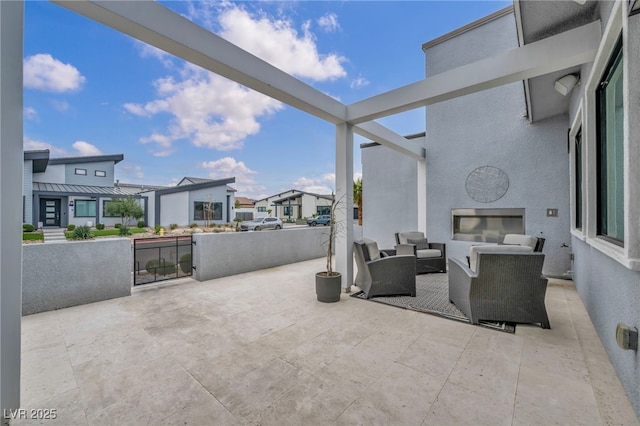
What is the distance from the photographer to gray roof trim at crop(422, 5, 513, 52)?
6.30 m

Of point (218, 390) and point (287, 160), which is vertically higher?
point (287, 160)

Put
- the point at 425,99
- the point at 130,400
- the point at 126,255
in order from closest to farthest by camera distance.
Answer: the point at 130,400
the point at 425,99
the point at 126,255

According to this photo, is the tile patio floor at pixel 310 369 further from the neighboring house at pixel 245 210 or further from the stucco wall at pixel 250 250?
the neighboring house at pixel 245 210

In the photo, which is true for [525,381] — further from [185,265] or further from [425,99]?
[185,265]

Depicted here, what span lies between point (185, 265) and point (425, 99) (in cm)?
553

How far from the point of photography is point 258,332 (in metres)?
3.00

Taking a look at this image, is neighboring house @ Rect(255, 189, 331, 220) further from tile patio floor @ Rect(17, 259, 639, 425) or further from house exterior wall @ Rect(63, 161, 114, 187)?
tile patio floor @ Rect(17, 259, 639, 425)

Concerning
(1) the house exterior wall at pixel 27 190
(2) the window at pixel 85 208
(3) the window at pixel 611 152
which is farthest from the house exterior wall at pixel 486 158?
(2) the window at pixel 85 208

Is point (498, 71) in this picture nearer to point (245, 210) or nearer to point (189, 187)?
point (189, 187)

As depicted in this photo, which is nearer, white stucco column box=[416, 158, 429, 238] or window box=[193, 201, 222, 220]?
white stucco column box=[416, 158, 429, 238]

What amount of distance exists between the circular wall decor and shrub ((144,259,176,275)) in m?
7.12

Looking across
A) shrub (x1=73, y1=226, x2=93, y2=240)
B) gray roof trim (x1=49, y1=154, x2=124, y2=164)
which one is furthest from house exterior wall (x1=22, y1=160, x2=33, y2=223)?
shrub (x1=73, y1=226, x2=93, y2=240)

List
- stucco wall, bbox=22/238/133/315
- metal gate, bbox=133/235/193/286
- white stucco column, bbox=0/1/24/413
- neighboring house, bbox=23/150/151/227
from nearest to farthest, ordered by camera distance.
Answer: white stucco column, bbox=0/1/24/413
stucco wall, bbox=22/238/133/315
metal gate, bbox=133/235/193/286
neighboring house, bbox=23/150/151/227

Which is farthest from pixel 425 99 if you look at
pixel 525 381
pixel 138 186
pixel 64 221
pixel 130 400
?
pixel 138 186
